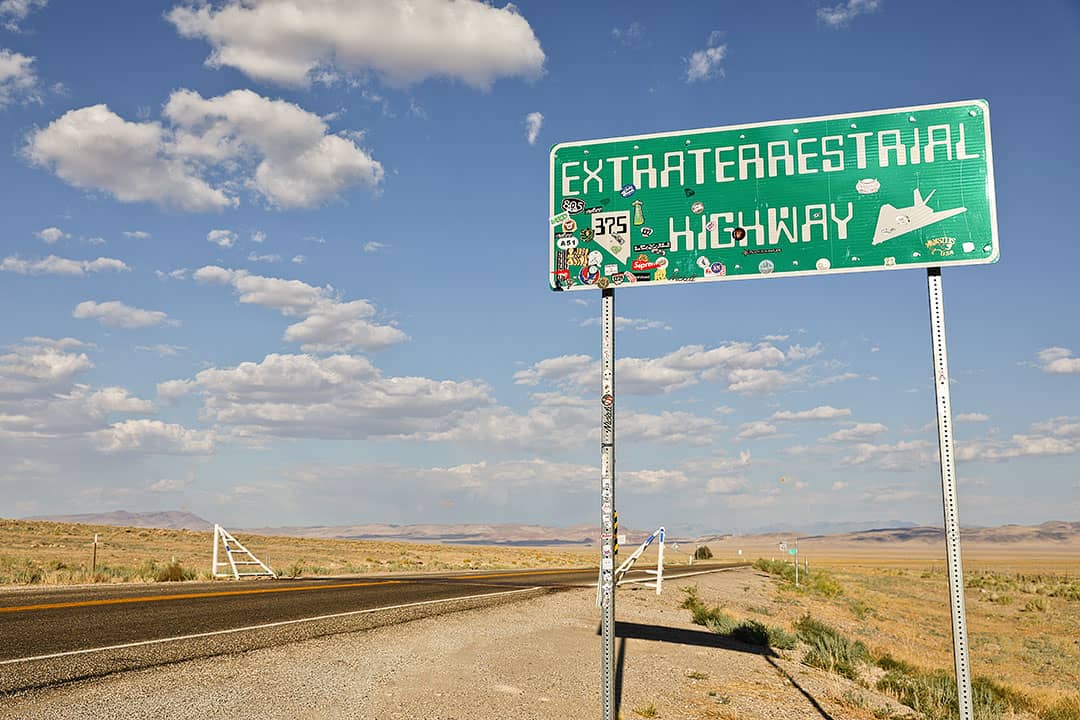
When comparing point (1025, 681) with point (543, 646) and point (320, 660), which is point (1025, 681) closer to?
point (543, 646)

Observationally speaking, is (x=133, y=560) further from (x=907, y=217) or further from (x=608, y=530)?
(x=907, y=217)

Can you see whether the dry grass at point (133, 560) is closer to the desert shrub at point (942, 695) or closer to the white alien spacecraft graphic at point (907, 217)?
the desert shrub at point (942, 695)

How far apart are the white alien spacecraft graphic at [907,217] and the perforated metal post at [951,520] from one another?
101 centimetres

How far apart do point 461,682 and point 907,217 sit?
22.2ft

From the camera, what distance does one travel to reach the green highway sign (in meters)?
7.36

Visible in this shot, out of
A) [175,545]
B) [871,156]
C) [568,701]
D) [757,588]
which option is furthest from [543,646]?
[175,545]

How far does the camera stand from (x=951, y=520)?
6.62 meters

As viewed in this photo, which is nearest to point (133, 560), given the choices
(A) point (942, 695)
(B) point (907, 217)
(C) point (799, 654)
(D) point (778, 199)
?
(C) point (799, 654)

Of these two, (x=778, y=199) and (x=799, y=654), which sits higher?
(x=778, y=199)

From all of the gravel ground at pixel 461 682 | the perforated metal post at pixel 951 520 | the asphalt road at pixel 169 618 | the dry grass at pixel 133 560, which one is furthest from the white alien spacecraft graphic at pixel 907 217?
the dry grass at pixel 133 560

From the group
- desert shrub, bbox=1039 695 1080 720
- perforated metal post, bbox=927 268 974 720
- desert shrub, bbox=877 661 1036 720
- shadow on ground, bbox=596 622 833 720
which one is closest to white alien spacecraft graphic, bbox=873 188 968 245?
perforated metal post, bbox=927 268 974 720

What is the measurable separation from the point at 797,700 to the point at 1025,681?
1478cm

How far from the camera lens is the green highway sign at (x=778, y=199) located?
7.36 m

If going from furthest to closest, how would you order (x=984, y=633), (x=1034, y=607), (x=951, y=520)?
(x=1034, y=607), (x=984, y=633), (x=951, y=520)
